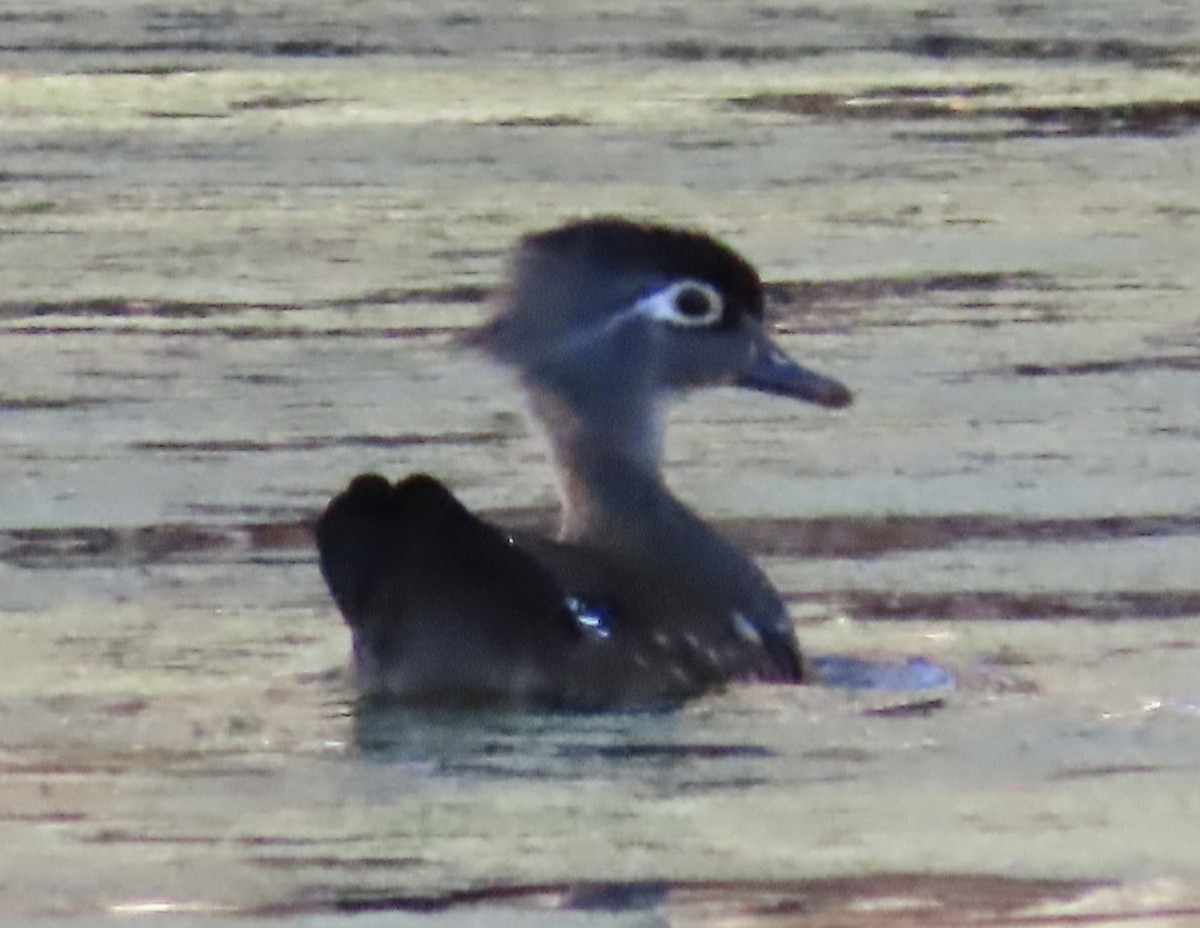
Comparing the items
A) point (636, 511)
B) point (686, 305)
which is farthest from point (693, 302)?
point (636, 511)

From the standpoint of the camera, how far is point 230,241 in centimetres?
944

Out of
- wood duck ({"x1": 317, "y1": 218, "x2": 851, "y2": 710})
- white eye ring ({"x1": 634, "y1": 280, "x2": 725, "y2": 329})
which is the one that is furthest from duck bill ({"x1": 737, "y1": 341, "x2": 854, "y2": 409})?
white eye ring ({"x1": 634, "y1": 280, "x2": 725, "y2": 329})

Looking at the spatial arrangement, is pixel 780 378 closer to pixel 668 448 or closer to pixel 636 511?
pixel 636 511

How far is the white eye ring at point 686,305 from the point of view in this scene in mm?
6273

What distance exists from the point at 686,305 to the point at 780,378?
25cm

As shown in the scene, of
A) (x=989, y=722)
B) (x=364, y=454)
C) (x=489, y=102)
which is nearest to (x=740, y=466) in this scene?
(x=364, y=454)

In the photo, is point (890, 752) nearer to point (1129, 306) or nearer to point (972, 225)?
point (1129, 306)

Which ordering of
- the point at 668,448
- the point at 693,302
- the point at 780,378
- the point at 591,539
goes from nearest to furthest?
1. the point at 591,539
2. the point at 693,302
3. the point at 780,378
4. the point at 668,448

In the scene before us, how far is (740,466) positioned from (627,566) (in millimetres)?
1394

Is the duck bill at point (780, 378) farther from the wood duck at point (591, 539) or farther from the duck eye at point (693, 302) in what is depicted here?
the duck eye at point (693, 302)

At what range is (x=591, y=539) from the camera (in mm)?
6102

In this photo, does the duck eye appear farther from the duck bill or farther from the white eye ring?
the duck bill

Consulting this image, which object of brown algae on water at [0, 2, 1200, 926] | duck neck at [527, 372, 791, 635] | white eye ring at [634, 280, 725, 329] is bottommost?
brown algae on water at [0, 2, 1200, 926]

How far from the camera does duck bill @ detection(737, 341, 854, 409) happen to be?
21.2 ft
